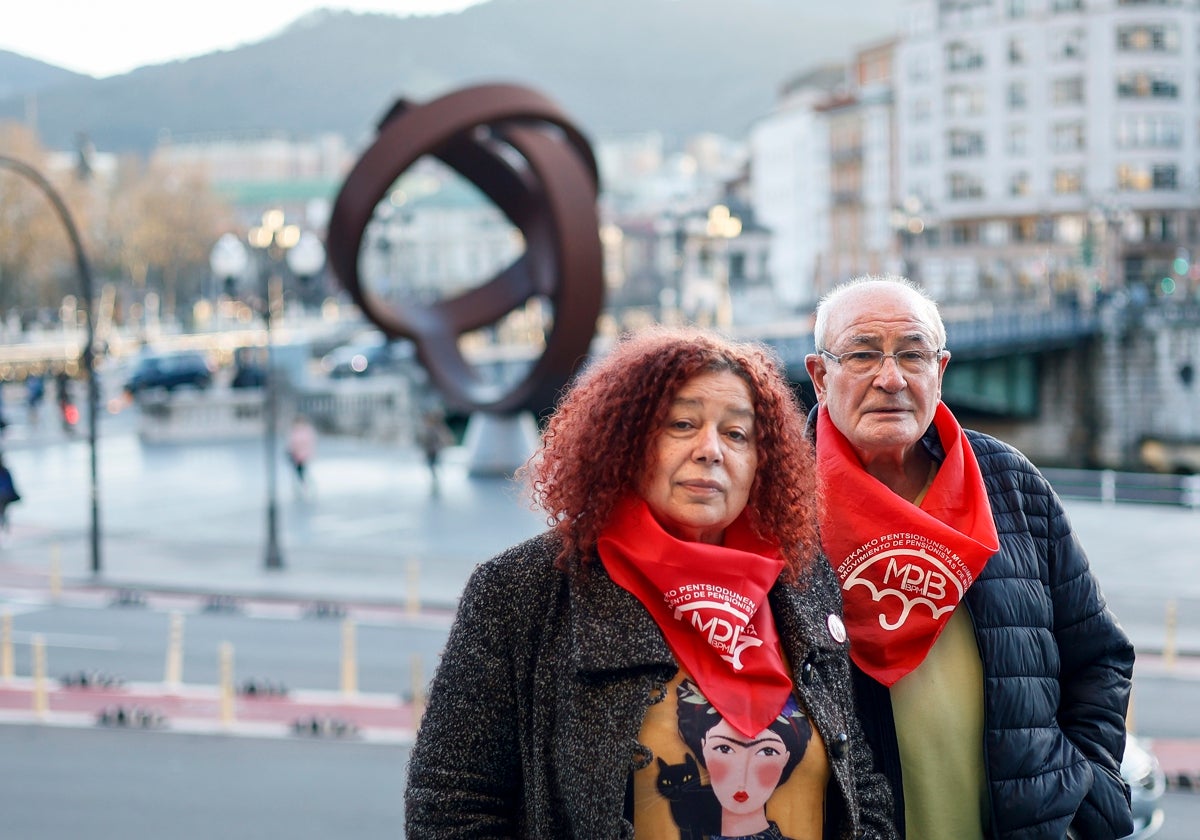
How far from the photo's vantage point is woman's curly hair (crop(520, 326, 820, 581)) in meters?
3.62

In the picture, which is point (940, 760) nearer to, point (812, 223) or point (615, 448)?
point (615, 448)

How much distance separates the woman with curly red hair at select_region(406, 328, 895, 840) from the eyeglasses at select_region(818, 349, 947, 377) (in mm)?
438

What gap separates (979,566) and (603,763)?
3.80ft

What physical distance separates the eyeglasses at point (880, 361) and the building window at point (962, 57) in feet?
315

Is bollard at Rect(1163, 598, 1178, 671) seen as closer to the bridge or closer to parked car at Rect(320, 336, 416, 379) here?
parked car at Rect(320, 336, 416, 379)

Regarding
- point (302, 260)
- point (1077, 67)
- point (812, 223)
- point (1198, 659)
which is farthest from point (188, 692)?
point (812, 223)

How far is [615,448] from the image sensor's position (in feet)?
11.9

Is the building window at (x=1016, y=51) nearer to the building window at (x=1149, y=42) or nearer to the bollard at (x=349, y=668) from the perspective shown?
the building window at (x=1149, y=42)

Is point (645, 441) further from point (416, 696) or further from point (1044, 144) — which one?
point (1044, 144)

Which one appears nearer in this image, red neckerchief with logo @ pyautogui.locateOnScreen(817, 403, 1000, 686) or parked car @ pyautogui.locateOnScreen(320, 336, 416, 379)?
red neckerchief with logo @ pyautogui.locateOnScreen(817, 403, 1000, 686)

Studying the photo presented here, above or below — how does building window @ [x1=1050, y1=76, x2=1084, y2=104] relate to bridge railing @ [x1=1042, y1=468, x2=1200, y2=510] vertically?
above

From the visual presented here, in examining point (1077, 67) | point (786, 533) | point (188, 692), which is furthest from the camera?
point (1077, 67)

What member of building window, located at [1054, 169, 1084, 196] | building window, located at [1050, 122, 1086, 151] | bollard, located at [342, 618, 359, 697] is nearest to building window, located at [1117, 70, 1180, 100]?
building window, located at [1050, 122, 1086, 151]

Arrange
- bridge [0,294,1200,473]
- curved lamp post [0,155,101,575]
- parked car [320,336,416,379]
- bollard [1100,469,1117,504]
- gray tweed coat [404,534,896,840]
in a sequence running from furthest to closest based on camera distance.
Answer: bridge [0,294,1200,473] < parked car [320,336,416,379] < bollard [1100,469,1117,504] < curved lamp post [0,155,101,575] < gray tweed coat [404,534,896,840]
